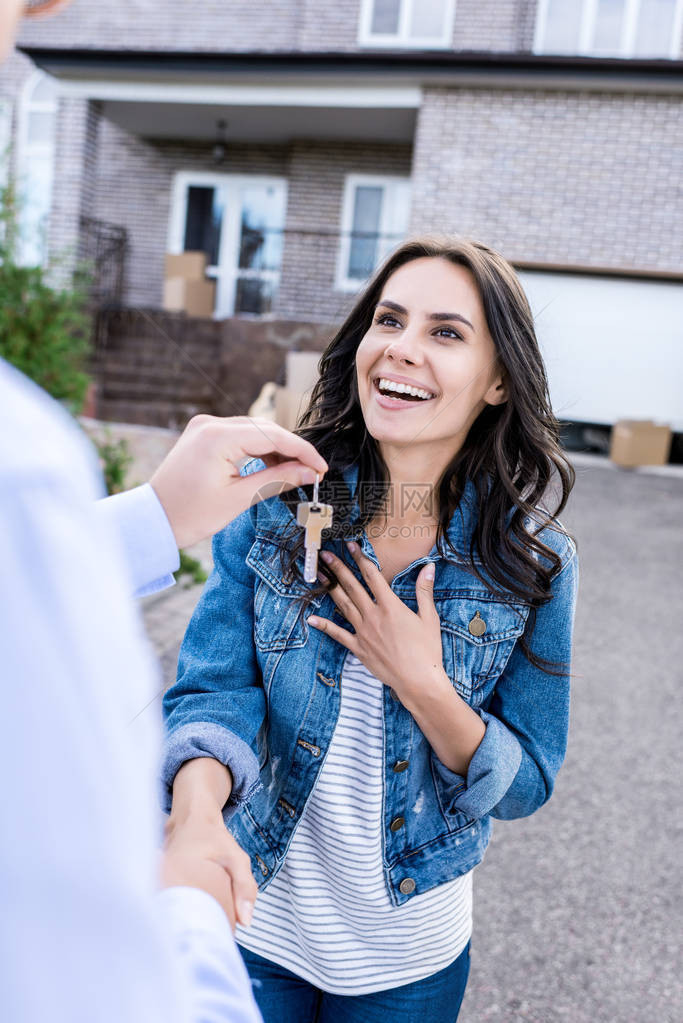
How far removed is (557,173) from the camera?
9.73 meters

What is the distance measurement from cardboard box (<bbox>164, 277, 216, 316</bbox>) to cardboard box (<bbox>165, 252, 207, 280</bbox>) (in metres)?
0.12

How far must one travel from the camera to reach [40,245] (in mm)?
5852

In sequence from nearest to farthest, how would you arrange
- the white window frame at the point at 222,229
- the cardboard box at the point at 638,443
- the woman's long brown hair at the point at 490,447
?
the woman's long brown hair at the point at 490,447 < the cardboard box at the point at 638,443 < the white window frame at the point at 222,229

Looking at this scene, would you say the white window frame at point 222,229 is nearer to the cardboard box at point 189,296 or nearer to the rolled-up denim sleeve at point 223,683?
the cardboard box at point 189,296

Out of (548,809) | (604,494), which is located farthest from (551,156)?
(548,809)

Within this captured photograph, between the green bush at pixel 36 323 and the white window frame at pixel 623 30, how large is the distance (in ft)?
29.5

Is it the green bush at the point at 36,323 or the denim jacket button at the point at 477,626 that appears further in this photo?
the green bush at the point at 36,323

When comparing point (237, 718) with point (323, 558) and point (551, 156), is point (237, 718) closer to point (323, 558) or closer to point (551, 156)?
point (323, 558)

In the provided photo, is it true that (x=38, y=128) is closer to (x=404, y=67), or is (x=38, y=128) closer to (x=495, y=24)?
(x=404, y=67)

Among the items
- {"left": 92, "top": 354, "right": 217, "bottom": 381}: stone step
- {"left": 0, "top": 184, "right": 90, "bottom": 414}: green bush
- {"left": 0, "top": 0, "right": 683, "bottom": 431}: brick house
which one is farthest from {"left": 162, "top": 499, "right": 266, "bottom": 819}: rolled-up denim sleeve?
{"left": 92, "top": 354, "right": 217, "bottom": 381}: stone step

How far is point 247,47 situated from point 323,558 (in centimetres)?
1382

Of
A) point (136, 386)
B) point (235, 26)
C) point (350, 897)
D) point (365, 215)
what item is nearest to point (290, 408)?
point (350, 897)

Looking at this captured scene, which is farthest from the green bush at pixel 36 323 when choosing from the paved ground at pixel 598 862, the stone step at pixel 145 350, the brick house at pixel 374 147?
the stone step at pixel 145 350

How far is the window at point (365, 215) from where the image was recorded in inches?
499
